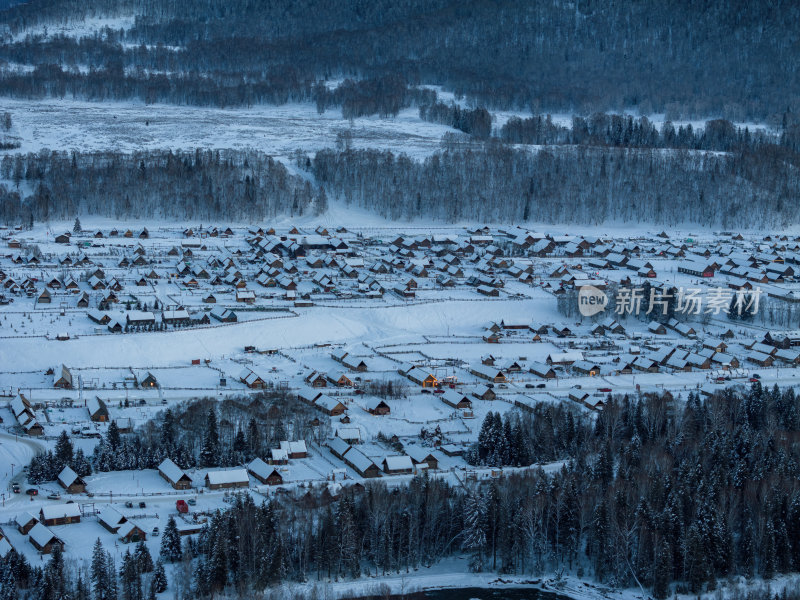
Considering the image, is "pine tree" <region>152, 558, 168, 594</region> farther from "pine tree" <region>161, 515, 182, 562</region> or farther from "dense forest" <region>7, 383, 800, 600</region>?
"pine tree" <region>161, 515, 182, 562</region>

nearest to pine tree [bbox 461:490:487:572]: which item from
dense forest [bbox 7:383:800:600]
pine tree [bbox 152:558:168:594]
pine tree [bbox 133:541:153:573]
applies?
dense forest [bbox 7:383:800:600]

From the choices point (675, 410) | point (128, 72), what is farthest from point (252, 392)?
point (128, 72)

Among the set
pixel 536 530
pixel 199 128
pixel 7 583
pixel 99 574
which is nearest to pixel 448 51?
pixel 199 128

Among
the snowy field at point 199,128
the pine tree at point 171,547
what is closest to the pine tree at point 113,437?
the pine tree at point 171,547

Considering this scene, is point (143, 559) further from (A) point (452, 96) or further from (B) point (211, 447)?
(A) point (452, 96)

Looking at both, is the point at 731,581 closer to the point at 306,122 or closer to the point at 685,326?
the point at 685,326

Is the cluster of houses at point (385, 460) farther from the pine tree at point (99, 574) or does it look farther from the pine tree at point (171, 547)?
the pine tree at point (99, 574)
